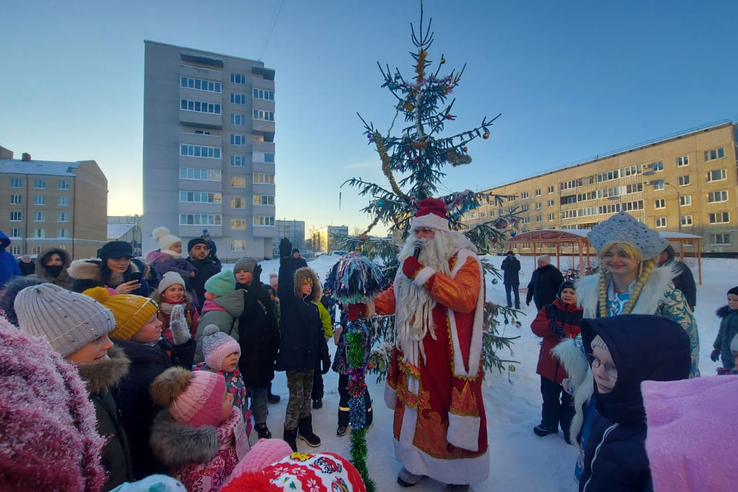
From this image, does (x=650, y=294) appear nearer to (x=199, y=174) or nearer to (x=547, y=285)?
(x=547, y=285)

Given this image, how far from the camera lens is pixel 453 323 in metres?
2.47

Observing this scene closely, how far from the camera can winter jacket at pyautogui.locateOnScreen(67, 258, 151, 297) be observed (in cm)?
318

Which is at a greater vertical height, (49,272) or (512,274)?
(49,272)

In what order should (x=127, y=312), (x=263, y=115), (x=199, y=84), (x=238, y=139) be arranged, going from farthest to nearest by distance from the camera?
(x=263, y=115), (x=238, y=139), (x=199, y=84), (x=127, y=312)

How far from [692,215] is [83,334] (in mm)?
49662

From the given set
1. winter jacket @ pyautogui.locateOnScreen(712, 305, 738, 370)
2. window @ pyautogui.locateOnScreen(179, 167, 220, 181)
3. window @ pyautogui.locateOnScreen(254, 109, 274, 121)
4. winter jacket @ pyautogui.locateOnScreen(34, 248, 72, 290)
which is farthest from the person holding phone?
window @ pyautogui.locateOnScreen(254, 109, 274, 121)

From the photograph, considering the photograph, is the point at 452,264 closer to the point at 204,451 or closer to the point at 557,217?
the point at 204,451

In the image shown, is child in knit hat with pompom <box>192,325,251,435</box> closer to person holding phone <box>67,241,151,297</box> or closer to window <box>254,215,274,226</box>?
person holding phone <box>67,241,151,297</box>

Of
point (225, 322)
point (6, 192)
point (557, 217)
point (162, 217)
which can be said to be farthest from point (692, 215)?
point (6, 192)

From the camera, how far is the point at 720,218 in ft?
107

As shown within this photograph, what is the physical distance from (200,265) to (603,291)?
5116 millimetres

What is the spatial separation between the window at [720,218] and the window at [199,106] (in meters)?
53.8

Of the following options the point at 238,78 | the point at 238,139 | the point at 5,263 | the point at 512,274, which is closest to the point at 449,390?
the point at 5,263

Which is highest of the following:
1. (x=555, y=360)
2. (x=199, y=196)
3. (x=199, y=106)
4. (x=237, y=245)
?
(x=199, y=106)
